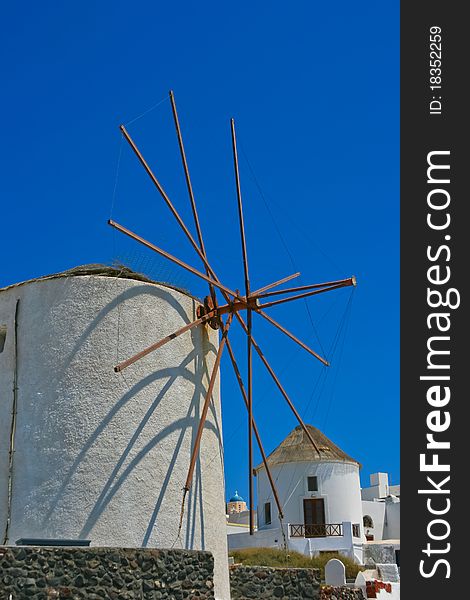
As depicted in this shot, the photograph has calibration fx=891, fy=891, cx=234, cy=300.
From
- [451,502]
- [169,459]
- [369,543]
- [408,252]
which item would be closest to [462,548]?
[451,502]

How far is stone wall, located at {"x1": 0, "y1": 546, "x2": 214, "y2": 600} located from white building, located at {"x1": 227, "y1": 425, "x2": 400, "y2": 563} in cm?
1449

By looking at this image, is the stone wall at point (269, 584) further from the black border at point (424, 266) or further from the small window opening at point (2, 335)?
the small window opening at point (2, 335)

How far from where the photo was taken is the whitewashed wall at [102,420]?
392 inches

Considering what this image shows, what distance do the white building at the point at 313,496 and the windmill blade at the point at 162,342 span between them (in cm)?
1373

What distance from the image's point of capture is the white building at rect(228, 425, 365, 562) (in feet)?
80.9

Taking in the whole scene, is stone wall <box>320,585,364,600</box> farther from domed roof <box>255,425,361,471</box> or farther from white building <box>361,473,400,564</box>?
white building <box>361,473,400,564</box>

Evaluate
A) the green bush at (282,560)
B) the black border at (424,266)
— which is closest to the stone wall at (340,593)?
the green bush at (282,560)

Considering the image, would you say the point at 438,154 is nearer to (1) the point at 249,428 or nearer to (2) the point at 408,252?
(2) the point at 408,252

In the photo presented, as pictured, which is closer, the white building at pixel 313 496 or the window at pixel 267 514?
the white building at pixel 313 496

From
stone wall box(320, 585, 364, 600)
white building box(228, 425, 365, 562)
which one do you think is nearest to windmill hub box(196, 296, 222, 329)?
stone wall box(320, 585, 364, 600)

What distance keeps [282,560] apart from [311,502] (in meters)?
5.52

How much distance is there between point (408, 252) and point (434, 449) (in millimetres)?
2013

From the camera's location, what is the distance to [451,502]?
8281mm

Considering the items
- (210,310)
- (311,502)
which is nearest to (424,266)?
(210,310)
